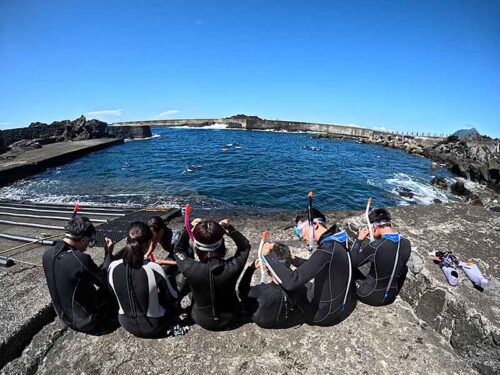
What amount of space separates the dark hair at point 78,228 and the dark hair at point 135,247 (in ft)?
1.72

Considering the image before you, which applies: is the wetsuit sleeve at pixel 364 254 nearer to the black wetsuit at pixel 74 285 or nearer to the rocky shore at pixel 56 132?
the black wetsuit at pixel 74 285

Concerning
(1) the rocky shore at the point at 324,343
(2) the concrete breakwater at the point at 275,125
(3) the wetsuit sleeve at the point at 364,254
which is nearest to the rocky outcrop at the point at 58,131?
(2) the concrete breakwater at the point at 275,125

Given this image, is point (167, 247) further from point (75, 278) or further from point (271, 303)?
point (271, 303)

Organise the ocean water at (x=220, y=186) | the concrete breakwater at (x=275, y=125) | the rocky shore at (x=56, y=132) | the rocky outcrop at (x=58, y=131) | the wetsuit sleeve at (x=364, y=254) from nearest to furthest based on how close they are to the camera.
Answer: the wetsuit sleeve at (x=364, y=254), the ocean water at (x=220, y=186), the rocky shore at (x=56, y=132), the rocky outcrop at (x=58, y=131), the concrete breakwater at (x=275, y=125)

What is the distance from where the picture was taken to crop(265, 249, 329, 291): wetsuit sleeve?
2918 mm

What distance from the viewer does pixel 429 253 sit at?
13.3 ft

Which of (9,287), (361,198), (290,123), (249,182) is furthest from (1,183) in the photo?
(290,123)

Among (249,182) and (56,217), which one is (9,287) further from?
(249,182)

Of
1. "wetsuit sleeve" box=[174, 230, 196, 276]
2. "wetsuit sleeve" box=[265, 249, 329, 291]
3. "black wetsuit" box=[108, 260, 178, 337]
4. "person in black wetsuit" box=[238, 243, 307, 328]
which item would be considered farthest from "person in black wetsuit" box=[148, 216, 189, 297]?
"wetsuit sleeve" box=[265, 249, 329, 291]

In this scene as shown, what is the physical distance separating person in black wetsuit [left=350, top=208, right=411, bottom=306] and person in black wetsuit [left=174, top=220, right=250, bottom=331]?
1684mm

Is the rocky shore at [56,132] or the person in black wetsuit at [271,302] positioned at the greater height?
the rocky shore at [56,132]

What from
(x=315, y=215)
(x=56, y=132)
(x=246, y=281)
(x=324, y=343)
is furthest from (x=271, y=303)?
(x=56, y=132)

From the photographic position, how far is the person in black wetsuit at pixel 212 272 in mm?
2750

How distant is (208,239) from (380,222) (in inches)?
93.6
